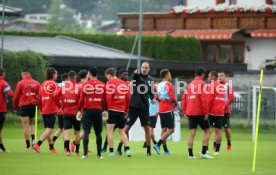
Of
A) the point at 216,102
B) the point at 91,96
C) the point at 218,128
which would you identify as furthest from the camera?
the point at 218,128

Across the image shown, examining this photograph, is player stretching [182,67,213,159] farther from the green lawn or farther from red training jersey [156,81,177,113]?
red training jersey [156,81,177,113]

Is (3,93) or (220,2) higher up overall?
(220,2)

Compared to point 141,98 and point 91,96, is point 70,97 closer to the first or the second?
point 91,96

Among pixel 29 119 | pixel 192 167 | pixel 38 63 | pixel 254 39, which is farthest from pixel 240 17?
pixel 192 167

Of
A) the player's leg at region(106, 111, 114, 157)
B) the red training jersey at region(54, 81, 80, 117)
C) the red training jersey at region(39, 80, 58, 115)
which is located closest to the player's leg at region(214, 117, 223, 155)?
the player's leg at region(106, 111, 114, 157)

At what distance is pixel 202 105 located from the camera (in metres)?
26.7

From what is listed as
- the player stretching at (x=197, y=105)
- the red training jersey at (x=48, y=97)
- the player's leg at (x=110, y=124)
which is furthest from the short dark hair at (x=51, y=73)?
the player stretching at (x=197, y=105)

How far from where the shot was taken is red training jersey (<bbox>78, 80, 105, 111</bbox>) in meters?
25.8

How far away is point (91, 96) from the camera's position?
1021 inches

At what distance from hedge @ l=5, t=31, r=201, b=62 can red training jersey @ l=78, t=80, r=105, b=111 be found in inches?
1453

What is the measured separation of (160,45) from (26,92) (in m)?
34.4

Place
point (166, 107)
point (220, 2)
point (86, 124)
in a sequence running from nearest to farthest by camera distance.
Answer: point (86, 124), point (166, 107), point (220, 2)

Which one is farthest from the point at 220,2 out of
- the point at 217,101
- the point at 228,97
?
the point at 217,101

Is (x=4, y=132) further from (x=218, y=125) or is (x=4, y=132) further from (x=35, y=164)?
(x=35, y=164)
